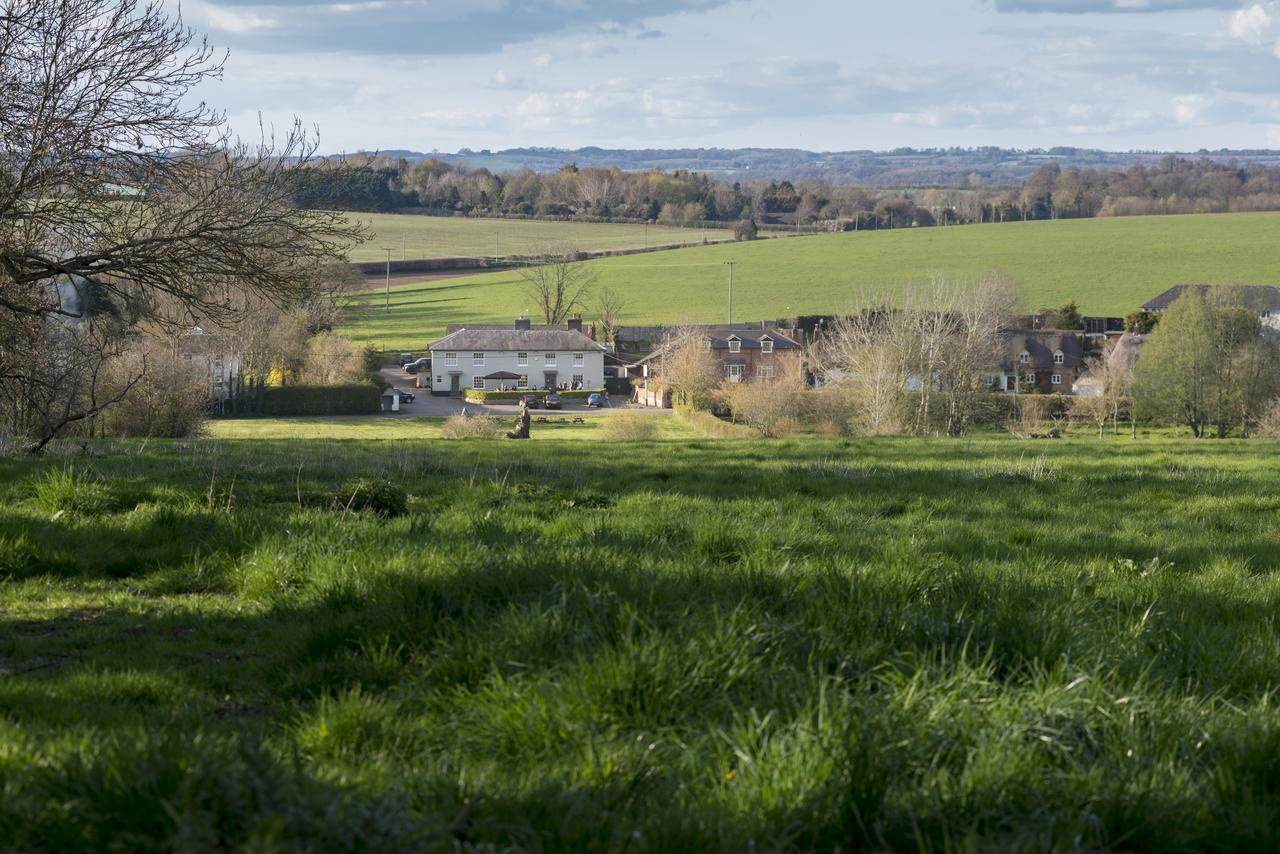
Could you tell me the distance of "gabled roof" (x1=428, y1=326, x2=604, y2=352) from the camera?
322ft

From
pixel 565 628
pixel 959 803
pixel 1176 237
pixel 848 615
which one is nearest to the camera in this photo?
pixel 959 803

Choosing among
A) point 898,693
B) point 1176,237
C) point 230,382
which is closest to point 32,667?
point 898,693

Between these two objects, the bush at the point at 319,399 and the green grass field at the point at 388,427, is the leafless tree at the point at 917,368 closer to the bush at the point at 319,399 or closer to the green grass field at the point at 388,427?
the green grass field at the point at 388,427

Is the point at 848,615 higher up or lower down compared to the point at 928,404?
higher up

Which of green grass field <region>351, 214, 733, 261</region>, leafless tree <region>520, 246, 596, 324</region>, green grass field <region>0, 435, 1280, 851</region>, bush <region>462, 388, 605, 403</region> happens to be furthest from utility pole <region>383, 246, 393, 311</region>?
green grass field <region>0, 435, 1280, 851</region>

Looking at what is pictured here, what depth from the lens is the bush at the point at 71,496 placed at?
8266 millimetres

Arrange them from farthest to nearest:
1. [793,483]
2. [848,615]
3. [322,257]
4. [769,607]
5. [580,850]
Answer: [322,257] → [793,483] → [769,607] → [848,615] → [580,850]

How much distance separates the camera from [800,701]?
3.96 meters

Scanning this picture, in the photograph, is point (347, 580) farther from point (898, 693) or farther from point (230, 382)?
point (230, 382)

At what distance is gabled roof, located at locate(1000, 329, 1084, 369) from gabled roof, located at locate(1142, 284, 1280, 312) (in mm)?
8095

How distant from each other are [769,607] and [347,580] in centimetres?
216

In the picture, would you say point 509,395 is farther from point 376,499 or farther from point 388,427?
point 376,499

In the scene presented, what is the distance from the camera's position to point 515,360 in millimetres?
99562

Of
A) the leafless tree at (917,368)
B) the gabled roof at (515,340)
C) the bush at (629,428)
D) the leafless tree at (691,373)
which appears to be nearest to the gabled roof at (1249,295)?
the leafless tree at (917,368)
